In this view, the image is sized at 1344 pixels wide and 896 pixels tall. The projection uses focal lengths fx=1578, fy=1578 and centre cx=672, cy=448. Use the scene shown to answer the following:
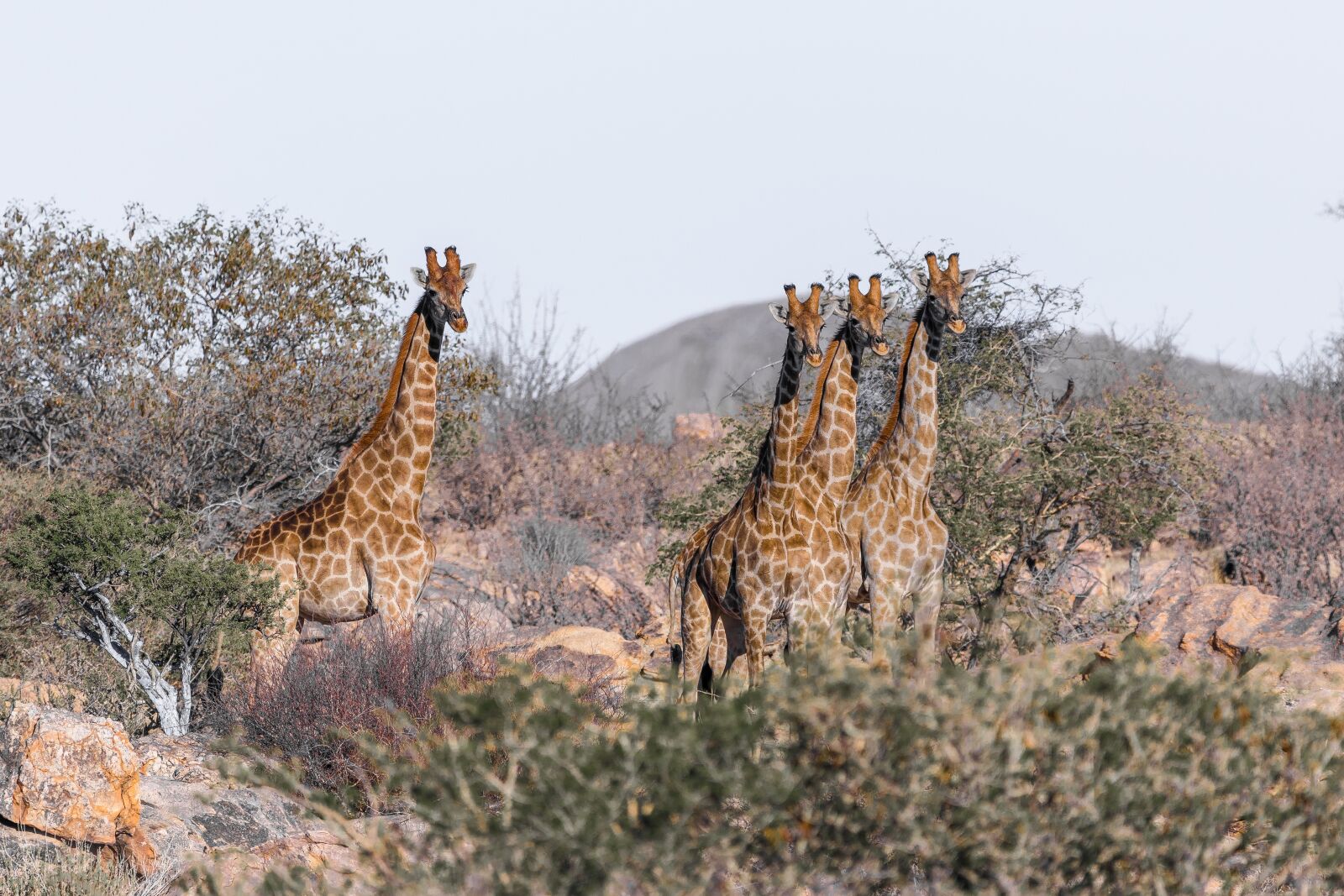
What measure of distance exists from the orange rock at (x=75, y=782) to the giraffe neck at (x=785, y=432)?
371 centimetres

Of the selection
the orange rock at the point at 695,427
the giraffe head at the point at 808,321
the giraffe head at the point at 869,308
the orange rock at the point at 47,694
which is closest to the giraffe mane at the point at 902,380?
the giraffe head at the point at 869,308

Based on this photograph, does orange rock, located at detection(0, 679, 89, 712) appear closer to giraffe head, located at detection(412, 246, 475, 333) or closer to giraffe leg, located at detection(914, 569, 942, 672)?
giraffe head, located at detection(412, 246, 475, 333)

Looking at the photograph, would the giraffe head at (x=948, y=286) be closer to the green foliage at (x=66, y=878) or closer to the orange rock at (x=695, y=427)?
the green foliage at (x=66, y=878)

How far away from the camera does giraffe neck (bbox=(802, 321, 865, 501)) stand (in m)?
9.12

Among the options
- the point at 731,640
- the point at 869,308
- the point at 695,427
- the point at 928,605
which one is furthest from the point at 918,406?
the point at 695,427

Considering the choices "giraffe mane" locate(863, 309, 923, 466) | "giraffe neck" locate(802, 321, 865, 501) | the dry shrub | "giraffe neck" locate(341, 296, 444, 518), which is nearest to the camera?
"giraffe neck" locate(802, 321, 865, 501)

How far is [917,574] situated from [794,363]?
1.48 metres

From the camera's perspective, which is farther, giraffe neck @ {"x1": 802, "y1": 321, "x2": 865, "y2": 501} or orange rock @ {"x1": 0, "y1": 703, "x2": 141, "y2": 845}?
giraffe neck @ {"x1": 802, "y1": 321, "x2": 865, "y2": 501}

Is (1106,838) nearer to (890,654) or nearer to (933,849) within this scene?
(933,849)

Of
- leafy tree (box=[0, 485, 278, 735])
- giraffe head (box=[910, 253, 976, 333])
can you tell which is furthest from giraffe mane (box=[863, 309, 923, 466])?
leafy tree (box=[0, 485, 278, 735])

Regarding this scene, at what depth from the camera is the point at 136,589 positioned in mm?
9797

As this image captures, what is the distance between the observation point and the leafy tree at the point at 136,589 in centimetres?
962

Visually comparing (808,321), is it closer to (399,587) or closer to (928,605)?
(928,605)

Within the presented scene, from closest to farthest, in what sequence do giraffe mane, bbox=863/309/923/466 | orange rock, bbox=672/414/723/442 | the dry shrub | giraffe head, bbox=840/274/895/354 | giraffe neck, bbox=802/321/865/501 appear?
1. giraffe head, bbox=840/274/895/354
2. giraffe neck, bbox=802/321/865/501
3. giraffe mane, bbox=863/309/923/466
4. the dry shrub
5. orange rock, bbox=672/414/723/442
